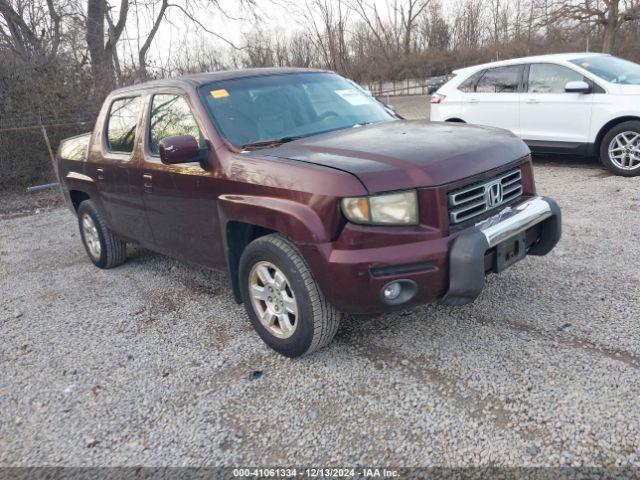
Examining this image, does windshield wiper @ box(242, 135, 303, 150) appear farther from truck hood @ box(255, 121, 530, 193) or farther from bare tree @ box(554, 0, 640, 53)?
bare tree @ box(554, 0, 640, 53)

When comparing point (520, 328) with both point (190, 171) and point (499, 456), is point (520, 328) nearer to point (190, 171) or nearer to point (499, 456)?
point (499, 456)

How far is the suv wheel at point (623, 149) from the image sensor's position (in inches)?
275

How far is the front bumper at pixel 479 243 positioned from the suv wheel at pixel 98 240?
12.4ft

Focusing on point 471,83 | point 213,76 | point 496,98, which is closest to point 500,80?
point 496,98

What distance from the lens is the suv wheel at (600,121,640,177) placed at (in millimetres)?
6980

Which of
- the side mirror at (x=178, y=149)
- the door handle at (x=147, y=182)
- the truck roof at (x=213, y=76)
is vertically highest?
the truck roof at (x=213, y=76)

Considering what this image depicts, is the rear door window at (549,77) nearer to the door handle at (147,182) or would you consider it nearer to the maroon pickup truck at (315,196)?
the maroon pickup truck at (315,196)

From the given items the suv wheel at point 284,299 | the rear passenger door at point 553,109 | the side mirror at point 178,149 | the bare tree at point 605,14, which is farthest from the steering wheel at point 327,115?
the bare tree at point 605,14

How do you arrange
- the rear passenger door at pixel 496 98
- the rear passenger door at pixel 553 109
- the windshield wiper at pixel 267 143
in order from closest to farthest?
the windshield wiper at pixel 267 143 < the rear passenger door at pixel 553 109 < the rear passenger door at pixel 496 98

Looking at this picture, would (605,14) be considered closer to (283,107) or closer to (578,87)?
(578,87)

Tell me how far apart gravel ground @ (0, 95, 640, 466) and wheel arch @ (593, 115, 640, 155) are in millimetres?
2915

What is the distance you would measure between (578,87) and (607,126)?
2.19 feet

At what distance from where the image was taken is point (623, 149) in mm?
7098

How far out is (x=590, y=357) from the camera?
3.07 metres
